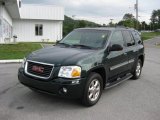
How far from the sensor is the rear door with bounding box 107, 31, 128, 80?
6.21 metres

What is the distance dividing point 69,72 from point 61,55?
21.6 inches

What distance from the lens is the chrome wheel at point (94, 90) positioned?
545 cm


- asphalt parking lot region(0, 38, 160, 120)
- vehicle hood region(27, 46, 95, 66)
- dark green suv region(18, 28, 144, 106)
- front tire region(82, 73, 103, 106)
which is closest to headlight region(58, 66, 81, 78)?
dark green suv region(18, 28, 144, 106)

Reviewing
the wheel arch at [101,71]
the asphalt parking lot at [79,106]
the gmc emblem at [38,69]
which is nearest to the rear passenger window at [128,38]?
the asphalt parking lot at [79,106]

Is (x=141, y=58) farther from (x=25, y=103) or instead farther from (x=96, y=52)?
(x=25, y=103)

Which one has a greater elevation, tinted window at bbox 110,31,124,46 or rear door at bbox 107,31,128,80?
tinted window at bbox 110,31,124,46

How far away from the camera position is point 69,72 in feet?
16.5

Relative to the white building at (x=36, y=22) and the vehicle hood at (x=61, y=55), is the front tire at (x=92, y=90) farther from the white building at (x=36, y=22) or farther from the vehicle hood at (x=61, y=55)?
the white building at (x=36, y=22)

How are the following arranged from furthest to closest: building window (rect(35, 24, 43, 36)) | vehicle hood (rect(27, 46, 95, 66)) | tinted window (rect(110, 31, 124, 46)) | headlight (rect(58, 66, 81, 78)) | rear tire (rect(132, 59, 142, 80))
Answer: building window (rect(35, 24, 43, 36)) < rear tire (rect(132, 59, 142, 80)) < tinted window (rect(110, 31, 124, 46)) < vehicle hood (rect(27, 46, 95, 66)) < headlight (rect(58, 66, 81, 78))

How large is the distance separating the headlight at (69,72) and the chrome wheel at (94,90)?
0.55m

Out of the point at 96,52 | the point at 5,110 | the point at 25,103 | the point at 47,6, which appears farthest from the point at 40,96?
the point at 47,6

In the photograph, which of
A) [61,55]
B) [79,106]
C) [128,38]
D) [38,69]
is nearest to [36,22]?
[128,38]

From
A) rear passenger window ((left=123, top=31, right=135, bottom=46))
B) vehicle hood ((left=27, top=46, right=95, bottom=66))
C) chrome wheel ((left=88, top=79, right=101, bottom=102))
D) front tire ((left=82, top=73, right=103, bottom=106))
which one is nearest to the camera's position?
vehicle hood ((left=27, top=46, right=95, bottom=66))

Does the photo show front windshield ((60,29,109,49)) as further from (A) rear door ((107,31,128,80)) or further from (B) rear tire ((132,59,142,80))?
(B) rear tire ((132,59,142,80))
